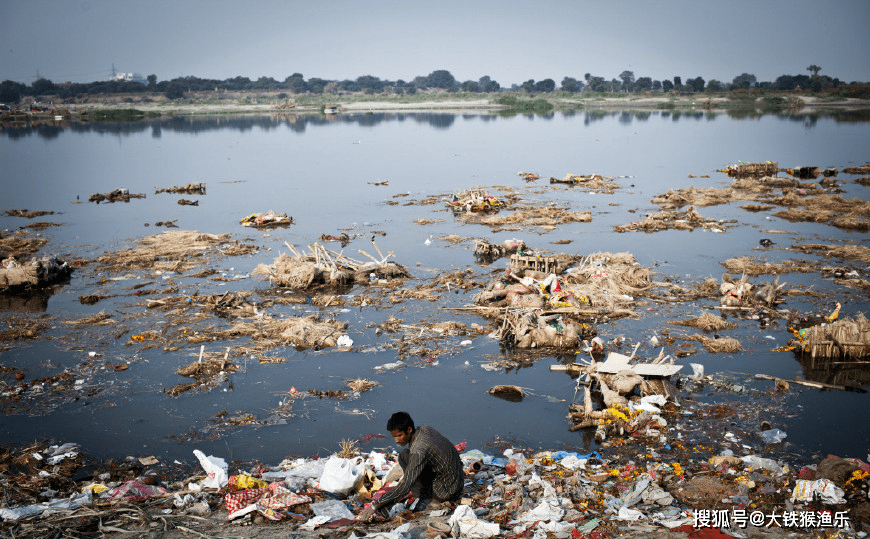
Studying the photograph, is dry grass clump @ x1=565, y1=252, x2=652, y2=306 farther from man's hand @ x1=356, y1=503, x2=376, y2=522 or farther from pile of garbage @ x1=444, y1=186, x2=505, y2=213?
pile of garbage @ x1=444, y1=186, x2=505, y2=213

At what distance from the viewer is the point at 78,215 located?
85.1ft

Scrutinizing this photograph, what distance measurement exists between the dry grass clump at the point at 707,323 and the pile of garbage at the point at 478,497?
5124 mm

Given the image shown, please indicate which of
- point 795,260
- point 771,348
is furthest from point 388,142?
point 771,348

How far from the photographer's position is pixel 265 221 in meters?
23.6

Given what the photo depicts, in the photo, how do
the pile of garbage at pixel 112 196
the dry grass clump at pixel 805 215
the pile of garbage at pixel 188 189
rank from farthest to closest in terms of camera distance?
the pile of garbage at pixel 188 189, the pile of garbage at pixel 112 196, the dry grass clump at pixel 805 215

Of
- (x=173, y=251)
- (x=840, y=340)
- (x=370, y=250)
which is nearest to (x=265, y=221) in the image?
(x=173, y=251)

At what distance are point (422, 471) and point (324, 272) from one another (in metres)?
10.1

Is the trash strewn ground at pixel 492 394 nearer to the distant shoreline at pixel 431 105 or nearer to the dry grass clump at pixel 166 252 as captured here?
the dry grass clump at pixel 166 252

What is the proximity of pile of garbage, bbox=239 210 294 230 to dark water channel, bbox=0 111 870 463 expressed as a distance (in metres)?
0.70

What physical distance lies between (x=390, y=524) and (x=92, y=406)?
625 centimetres

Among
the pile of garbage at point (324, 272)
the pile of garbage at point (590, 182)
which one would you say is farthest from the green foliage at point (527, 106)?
the pile of garbage at point (324, 272)

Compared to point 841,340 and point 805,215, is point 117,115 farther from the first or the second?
point 841,340

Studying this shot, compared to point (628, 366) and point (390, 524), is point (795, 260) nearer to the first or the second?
point (628, 366)

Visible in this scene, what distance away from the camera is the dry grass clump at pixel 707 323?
499 inches
